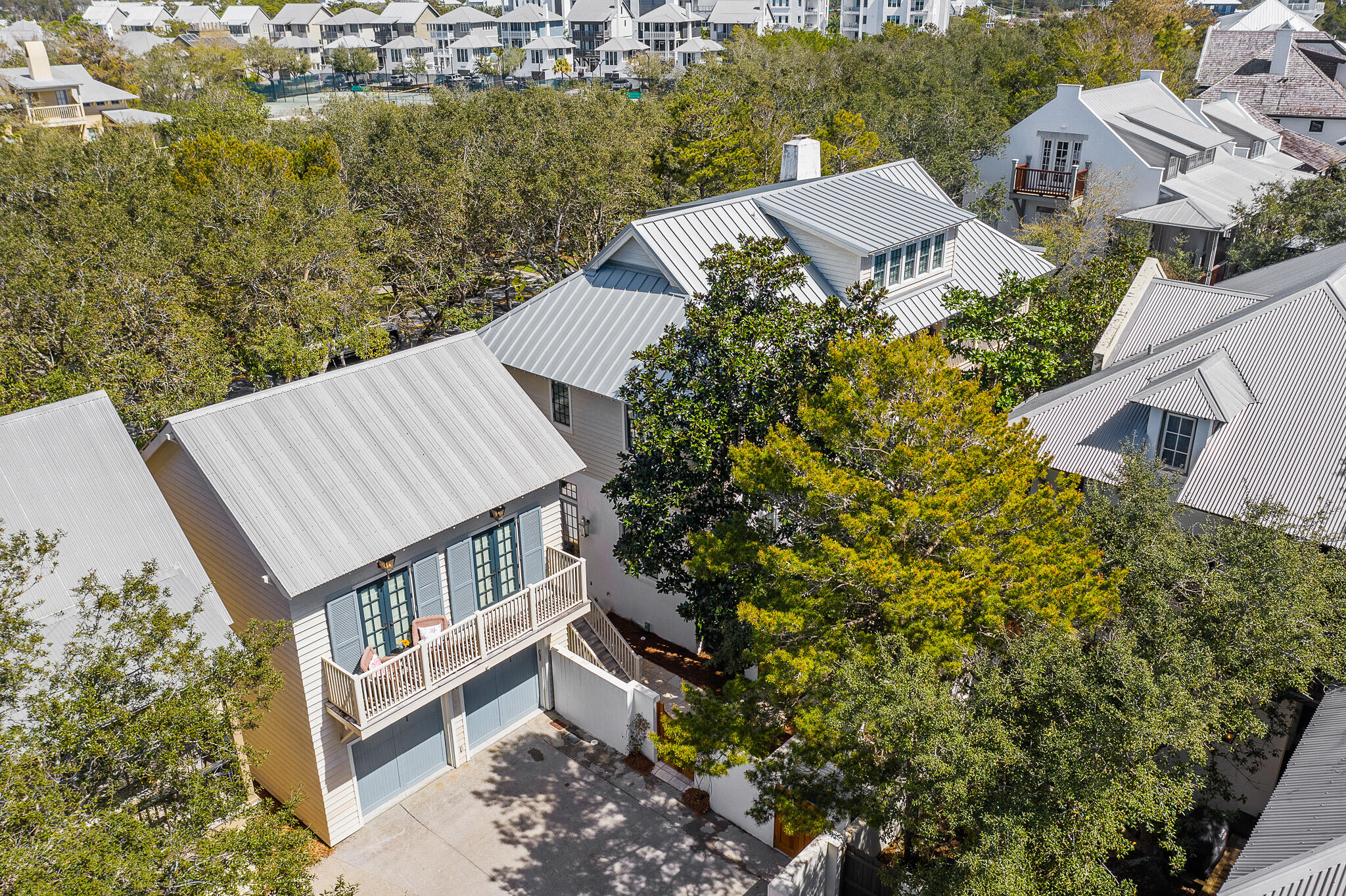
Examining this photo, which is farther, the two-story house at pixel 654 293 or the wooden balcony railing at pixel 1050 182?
the wooden balcony railing at pixel 1050 182

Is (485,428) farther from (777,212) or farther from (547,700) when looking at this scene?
(777,212)

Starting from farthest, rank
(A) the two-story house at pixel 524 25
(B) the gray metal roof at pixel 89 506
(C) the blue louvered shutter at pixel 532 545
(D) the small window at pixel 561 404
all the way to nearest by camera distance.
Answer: (A) the two-story house at pixel 524 25 < (D) the small window at pixel 561 404 < (C) the blue louvered shutter at pixel 532 545 < (B) the gray metal roof at pixel 89 506

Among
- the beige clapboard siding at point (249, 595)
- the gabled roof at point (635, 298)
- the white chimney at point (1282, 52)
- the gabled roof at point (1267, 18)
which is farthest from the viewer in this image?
the gabled roof at point (1267, 18)

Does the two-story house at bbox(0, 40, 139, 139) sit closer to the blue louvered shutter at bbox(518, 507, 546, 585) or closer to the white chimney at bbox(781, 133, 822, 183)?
the white chimney at bbox(781, 133, 822, 183)

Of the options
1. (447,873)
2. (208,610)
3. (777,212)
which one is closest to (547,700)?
(447,873)

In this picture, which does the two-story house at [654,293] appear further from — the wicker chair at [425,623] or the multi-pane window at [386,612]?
the multi-pane window at [386,612]

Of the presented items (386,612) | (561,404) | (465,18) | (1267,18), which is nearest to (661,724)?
(386,612)

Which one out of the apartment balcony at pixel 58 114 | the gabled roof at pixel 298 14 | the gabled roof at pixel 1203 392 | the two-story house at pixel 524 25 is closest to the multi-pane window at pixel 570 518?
the gabled roof at pixel 1203 392

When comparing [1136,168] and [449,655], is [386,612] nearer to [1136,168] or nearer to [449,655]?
[449,655]
